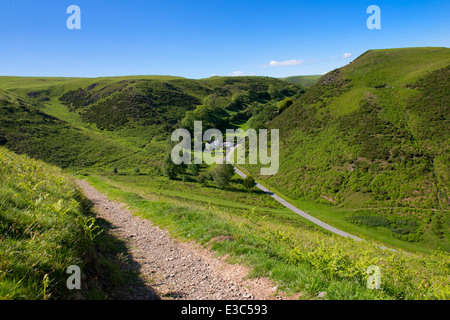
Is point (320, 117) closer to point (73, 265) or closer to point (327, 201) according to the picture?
point (327, 201)

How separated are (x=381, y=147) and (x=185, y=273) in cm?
5232

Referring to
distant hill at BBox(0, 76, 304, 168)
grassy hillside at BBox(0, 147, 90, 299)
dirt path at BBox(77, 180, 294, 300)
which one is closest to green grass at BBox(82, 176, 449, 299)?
dirt path at BBox(77, 180, 294, 300)

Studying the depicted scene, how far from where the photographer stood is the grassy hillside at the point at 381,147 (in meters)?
34.2

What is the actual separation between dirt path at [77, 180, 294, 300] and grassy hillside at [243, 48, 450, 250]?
123ft

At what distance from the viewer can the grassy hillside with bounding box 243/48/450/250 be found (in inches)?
1345

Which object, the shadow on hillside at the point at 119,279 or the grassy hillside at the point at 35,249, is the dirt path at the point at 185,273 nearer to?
the shadow on hillside at the point at 119,279

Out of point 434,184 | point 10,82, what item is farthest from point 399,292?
point 10,82

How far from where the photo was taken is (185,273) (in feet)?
18.1

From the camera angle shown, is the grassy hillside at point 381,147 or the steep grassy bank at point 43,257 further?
the grassy hillside at point 381,147

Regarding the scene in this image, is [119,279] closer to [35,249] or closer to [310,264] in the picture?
[35,249]

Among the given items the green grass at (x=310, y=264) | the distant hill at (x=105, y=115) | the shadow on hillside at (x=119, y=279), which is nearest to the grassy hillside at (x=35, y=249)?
the shadow on hillside at (x=119, y=279)

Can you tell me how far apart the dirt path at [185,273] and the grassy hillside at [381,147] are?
1480 inches

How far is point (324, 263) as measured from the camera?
15.7 feet

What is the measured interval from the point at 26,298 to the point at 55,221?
7.46ft
